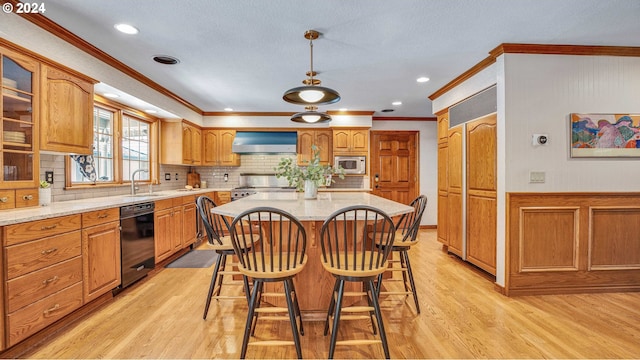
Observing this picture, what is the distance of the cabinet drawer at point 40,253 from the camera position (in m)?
1.88

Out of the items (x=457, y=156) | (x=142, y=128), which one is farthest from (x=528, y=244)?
(x=142, y=128)

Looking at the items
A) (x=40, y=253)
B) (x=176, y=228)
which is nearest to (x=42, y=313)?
(x=40, y=253)

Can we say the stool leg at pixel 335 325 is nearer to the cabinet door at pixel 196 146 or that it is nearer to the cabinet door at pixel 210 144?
the cabinet door at pixel 196 146

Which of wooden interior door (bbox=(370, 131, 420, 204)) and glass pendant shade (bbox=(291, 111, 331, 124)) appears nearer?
glass pendant shade (bbox=(291, 111, 331, 124))

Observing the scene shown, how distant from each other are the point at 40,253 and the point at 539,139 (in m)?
4.18

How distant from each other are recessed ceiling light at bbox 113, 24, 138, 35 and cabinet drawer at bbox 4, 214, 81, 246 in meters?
1.57

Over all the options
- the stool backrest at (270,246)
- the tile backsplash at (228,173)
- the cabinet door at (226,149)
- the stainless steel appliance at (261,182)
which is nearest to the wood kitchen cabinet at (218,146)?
the cabinet door at (226,149)

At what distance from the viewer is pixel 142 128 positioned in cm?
472

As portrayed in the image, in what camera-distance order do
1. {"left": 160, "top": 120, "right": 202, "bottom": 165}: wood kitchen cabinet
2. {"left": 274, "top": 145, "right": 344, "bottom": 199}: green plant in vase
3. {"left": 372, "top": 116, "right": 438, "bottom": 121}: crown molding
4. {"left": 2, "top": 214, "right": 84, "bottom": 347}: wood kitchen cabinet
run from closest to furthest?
{"left": 2, "top": 214, "right": 84, "bottom": 347}: wood kitchen cabinet < {"left": 274, "top": 145, "right": 344, "bottom": 199}: green plant in vase < {"left": 160, "top": 120, "right": 202, "bottom": 165}: wood kitchen cabinet < {"left": 372, "top": 116, "right": 438, "bottom": 121}: crown molding

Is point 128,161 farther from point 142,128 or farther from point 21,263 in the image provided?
point 21,263

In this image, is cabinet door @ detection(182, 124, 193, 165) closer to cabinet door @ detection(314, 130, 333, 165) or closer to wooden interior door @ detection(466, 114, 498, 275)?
cabinet door @ detection(314, 130, 333, 165)

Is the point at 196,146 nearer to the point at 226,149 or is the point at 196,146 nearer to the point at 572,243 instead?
the point at 226,149

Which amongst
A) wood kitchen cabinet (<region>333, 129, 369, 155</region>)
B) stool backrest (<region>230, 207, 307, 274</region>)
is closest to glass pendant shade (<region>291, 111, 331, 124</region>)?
stool backrest (<region>230, 207, 307, 274</region>)

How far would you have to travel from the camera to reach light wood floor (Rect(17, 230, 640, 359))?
1.97 m
